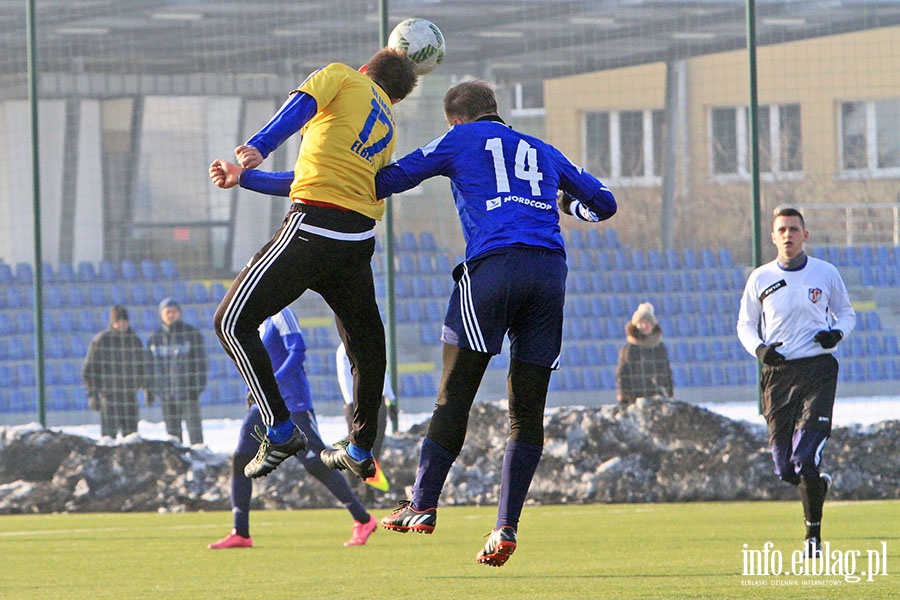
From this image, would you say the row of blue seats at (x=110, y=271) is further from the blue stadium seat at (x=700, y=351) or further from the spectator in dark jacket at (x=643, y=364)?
the blue stadium seat at (x=700, y=351)

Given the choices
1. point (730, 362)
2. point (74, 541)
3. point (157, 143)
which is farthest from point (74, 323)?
point (730, 362)

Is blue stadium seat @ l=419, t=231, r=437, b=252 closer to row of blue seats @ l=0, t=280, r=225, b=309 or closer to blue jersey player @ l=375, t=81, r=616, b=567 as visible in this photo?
row of blue seats @ l=0, t=280, r=225, b=309

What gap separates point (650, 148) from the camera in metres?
15.0

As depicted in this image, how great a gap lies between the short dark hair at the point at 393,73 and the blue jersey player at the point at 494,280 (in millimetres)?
309

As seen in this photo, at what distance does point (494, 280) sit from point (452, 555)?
174 inches

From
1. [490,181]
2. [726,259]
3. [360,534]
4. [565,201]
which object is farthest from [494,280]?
[726,259]

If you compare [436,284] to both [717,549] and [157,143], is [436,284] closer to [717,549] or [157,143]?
[157,143]

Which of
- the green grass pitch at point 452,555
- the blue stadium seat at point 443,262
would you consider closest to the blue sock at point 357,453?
the green grass pitch at point 452,555

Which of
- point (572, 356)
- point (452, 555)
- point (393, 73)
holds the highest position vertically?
point (393, 73)

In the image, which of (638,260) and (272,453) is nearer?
(272,453)

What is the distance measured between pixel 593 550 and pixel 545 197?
15.1ft

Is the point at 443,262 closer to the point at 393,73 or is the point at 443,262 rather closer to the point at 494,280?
the point at 393,73

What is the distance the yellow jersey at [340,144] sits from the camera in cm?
598

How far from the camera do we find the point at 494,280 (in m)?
5.95
